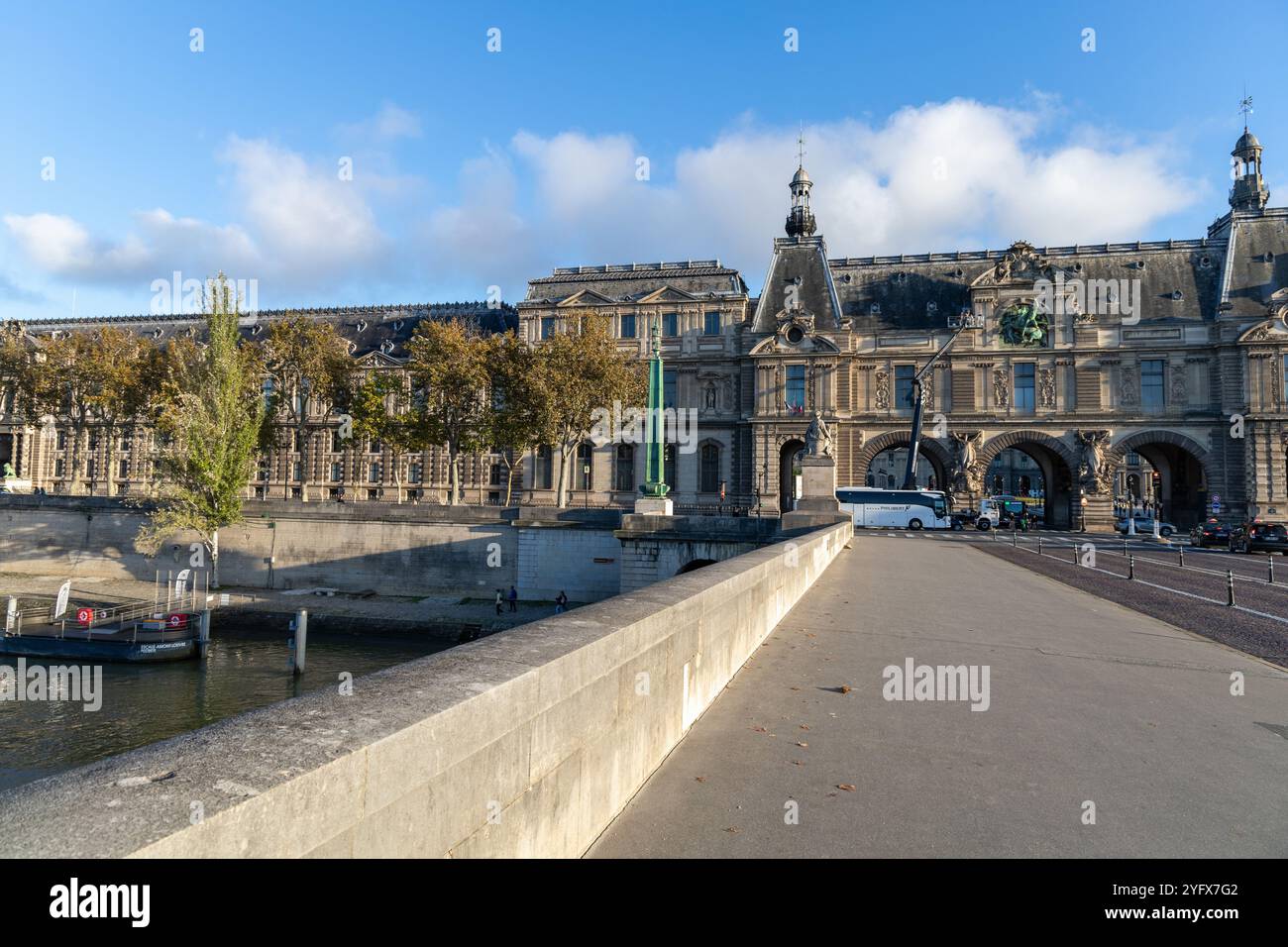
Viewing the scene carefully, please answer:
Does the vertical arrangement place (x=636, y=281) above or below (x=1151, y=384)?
above

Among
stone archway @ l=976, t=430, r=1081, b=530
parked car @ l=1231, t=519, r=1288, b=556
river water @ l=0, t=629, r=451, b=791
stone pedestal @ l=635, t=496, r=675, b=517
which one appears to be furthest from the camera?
stone archway @ l=976, t=430, r=1081, b=530

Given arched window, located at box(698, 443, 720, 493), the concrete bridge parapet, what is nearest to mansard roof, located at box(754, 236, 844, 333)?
arched window, located at box(698, 443, 720, 493)

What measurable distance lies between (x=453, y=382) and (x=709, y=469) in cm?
2159

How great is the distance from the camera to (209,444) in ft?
123

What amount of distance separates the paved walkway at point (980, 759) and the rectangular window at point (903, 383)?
44.5m

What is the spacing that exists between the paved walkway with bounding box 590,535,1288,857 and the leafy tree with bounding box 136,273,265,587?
119 feet

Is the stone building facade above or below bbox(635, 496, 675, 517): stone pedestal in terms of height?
above

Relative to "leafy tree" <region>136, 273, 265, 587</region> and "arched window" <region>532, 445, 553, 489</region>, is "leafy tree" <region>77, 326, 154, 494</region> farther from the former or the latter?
"arched window" <region>532, 445, 553, 489</region>

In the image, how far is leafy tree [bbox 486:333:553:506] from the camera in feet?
135

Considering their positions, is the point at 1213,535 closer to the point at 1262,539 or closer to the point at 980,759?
the point at 1262,539

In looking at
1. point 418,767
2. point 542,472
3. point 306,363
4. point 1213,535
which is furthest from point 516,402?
point 418,767

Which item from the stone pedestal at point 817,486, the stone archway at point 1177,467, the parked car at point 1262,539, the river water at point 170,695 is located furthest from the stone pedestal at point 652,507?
the stone archway at point 1177,467

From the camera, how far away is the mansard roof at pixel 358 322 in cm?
6216
